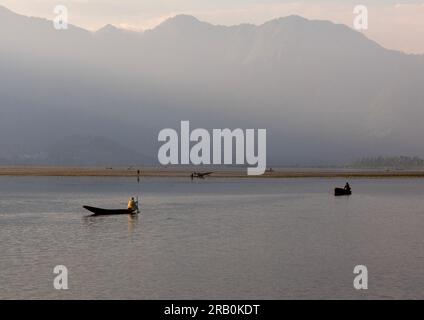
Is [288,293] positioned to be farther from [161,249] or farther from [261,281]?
[161,249]

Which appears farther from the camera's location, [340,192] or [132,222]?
[340,192]

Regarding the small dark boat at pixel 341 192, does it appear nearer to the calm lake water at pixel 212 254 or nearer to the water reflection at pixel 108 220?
the calm lake water at pixel 212 254

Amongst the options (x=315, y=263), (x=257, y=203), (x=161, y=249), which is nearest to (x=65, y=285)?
(x=161, y=249)

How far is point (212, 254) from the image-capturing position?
37.2m

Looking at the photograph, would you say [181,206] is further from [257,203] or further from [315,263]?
[315,263]

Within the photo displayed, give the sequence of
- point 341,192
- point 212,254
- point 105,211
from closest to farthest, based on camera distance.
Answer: point 212,254
point 105,211
point 341,192

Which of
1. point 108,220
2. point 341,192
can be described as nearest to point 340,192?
point 341,192

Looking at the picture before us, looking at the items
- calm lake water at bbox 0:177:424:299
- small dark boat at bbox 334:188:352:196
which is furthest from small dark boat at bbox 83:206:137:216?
small dark boat at bbox 334:188:352:196

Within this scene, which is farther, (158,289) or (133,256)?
(133,256)

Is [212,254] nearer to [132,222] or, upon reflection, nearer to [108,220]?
[132,222]

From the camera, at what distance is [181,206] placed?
77375mm

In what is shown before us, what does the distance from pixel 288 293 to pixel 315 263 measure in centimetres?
793
